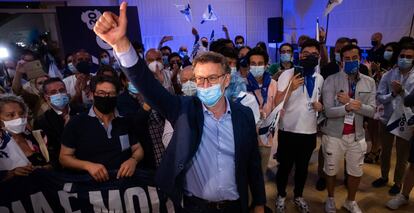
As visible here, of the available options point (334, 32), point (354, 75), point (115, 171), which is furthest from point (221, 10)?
point (115, 171)

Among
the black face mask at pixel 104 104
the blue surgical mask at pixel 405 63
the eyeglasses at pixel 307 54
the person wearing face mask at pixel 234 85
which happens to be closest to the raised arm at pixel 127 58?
the black face mask at pixel 104 104

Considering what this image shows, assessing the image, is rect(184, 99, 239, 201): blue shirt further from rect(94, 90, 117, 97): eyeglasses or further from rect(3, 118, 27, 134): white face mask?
rect(3, 118, 27, 134): white face mask

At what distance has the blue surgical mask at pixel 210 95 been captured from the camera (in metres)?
1.54

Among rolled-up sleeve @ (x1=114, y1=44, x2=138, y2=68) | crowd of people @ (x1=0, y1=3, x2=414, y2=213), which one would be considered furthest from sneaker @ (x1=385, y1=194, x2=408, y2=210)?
rolled-up sleeve @ (x1=114, y1=44, x2=138, y2=68)

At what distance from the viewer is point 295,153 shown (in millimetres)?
2980

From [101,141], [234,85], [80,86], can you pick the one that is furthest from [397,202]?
[80,86]

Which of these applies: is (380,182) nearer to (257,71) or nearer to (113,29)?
(257,71)

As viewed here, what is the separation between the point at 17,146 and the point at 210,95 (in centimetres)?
164

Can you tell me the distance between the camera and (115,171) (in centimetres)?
214

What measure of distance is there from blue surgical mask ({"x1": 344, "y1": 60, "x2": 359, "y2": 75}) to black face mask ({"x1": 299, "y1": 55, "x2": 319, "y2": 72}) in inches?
12.1

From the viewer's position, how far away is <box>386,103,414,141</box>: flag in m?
2.99

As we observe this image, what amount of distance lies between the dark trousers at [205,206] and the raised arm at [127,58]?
574 millimetres

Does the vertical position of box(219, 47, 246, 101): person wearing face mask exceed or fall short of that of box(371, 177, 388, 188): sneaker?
it exceeds it

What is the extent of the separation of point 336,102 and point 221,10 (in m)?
8.08
